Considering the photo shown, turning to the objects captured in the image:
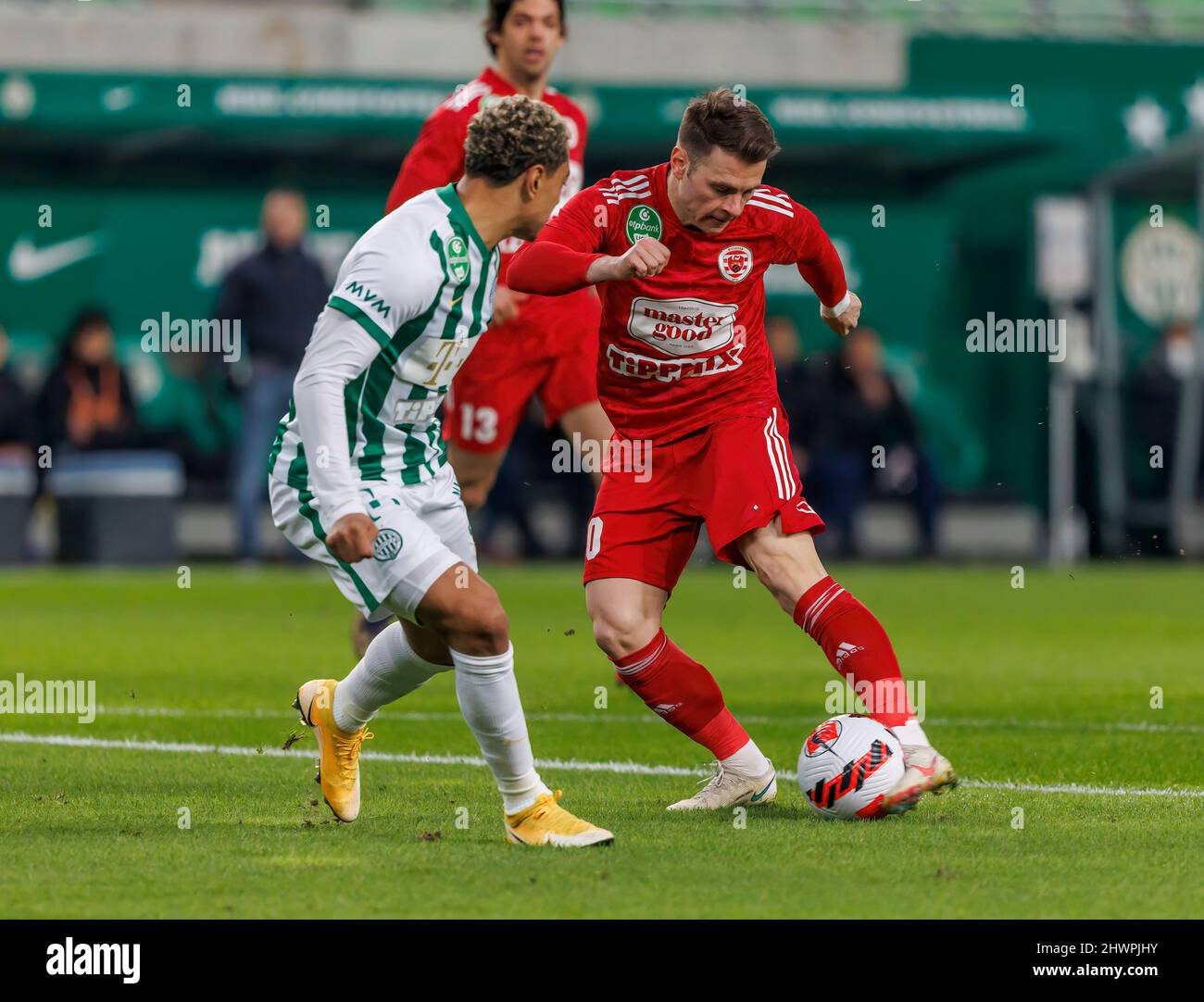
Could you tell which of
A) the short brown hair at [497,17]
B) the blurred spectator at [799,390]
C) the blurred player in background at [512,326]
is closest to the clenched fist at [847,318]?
the blurred player in background at [512,326]

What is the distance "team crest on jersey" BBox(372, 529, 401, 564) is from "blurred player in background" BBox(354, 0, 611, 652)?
2.85 meters

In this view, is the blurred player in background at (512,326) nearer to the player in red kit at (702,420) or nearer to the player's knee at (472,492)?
the player's knee at (472,492)

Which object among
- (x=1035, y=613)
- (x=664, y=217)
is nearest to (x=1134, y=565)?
(x=1035, y=613)

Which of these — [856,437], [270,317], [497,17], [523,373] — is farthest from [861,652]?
[856,437]

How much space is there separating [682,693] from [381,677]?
2.82 ft

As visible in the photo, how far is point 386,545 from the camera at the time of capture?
18.3ft

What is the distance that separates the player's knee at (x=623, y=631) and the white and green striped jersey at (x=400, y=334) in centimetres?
76

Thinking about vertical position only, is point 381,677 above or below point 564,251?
below

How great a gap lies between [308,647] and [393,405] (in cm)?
566

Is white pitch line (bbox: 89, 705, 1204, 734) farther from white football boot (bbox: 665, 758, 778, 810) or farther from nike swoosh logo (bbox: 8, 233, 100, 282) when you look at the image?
nike swoosh logo (bbox: 8, 233, 100, 282)

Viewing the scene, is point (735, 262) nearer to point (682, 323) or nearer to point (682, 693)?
point (682, 323)
